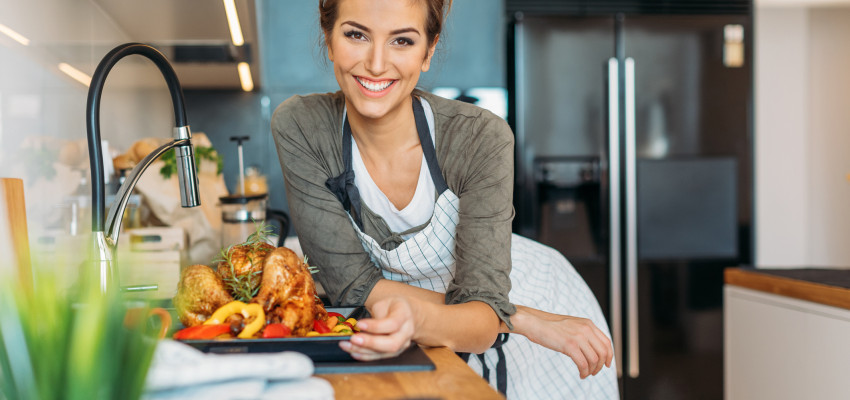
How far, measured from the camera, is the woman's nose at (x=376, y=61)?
118 centimetres

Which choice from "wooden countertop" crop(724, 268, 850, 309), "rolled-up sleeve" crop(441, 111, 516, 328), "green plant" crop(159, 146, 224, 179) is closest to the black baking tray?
"rolled-up sleeve" crop(441, 111, 516, 328)

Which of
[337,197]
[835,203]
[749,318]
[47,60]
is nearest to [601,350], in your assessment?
[337,197]

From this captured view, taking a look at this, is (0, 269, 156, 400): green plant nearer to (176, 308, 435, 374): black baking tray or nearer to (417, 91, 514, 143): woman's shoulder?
(176, 308, 435, 374): black baking tray

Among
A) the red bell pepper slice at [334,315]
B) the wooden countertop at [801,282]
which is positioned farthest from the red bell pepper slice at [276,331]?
the wooden countertop at [801,282]

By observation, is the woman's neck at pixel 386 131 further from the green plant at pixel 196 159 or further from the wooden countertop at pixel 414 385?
the wooden countertop at pixel 414 385

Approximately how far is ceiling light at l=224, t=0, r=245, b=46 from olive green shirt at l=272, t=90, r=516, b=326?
0.33m

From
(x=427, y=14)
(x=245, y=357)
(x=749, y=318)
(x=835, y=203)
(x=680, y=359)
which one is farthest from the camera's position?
(x=835, y=203)

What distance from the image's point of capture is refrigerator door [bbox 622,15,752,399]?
3346 mm

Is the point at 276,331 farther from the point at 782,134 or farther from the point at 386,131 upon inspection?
the point at 782,134

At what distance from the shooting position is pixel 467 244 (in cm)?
114

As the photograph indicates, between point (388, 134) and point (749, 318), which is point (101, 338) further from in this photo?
point (749, 318)

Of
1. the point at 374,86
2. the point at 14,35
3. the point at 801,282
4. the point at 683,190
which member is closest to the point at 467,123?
the point at 374,86

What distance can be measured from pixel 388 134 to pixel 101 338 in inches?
37.9

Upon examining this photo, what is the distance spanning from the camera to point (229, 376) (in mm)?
569
